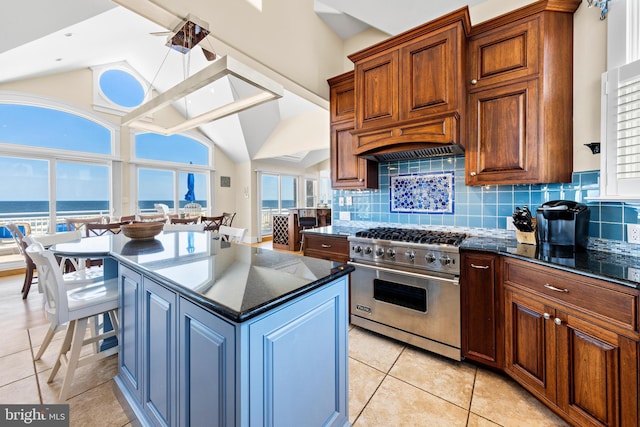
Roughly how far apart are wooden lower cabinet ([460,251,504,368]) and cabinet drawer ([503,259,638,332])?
15 cm

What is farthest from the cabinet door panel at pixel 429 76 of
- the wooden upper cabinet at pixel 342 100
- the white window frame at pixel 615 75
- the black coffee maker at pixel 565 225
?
the black coffee maker at pixel 565 225

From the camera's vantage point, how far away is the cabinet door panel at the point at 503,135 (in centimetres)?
191

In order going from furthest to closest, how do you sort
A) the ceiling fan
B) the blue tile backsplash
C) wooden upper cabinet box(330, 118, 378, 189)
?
wooden upper cabinet box(330, 118, 378, 189) < the ceiling fan < the blue tile backsplash

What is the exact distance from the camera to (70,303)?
153 cm

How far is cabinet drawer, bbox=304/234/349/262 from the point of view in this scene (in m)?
2.58

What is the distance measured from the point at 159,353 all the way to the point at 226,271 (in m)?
0.48

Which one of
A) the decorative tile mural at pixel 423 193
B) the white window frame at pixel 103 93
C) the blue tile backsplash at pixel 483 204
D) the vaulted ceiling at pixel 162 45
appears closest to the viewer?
the blue tile backsplash at pixel 483 204

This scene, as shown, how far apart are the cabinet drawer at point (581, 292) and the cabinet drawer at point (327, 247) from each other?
133 cm

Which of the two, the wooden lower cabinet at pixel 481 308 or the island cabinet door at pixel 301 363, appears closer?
the island cabinet door at pixel 301 363

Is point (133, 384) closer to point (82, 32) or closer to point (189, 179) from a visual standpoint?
point (82, 32)

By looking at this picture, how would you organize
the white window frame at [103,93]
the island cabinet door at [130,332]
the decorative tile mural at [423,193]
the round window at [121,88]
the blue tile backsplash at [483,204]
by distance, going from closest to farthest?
the island cabinet door at [130,332] < the blue tile backsplash at [483,204] < the decorative tile mural at [423,193] < the white window frame at [103,93] < the round window at [121,88]

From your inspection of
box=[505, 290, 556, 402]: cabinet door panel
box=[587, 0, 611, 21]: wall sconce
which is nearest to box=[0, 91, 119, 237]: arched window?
box=[505, 290, 556, 402]: cabinet door panel

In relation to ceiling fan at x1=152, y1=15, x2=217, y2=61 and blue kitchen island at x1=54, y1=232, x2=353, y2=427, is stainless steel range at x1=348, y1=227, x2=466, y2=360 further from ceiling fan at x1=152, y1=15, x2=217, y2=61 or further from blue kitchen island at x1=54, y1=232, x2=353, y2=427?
ceiling fan at x1=152, y1=15, x2=217, y2=61
